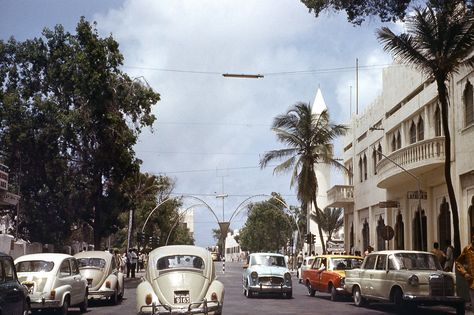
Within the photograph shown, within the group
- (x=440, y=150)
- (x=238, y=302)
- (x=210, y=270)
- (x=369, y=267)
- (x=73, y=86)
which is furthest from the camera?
(x=73, y=86)

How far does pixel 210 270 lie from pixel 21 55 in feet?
82.3

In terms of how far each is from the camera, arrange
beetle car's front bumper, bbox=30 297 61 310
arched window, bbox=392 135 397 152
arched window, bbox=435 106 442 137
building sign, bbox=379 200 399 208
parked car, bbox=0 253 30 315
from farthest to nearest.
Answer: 1. arched window, bbox=392 135 397 152
2. building sign, bbox=379 200 399 208
3. arched window, bbox=435 106 442 137
4. beetle car's front bumper, bbox=30 297 61 310
5. parked car, bbox=0 253 30 315

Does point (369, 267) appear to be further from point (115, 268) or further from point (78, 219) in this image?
point (78, 219)

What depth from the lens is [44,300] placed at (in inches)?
667

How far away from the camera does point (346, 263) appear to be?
25141mm

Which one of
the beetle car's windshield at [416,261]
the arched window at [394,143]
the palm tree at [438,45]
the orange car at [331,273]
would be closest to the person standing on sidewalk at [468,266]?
the beetle car's windshield at [416,261]

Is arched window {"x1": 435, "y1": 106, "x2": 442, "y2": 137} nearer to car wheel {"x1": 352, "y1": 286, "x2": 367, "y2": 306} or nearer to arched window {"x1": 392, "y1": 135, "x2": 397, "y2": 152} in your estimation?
arched window {"x1": 392, "y1": 135, "x2": 397, "y2": 152}

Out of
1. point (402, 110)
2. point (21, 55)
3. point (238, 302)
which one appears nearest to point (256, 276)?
point (238, 302)

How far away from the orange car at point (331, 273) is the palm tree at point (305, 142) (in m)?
16.5

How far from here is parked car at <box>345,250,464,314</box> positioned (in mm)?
18328

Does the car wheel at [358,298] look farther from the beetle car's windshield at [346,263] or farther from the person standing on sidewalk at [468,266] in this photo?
the person standing on sidewalk at [468,266]

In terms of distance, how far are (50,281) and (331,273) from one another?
10878 mm

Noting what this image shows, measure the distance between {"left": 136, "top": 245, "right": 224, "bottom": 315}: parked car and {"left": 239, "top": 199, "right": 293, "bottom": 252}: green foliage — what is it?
7776 cm

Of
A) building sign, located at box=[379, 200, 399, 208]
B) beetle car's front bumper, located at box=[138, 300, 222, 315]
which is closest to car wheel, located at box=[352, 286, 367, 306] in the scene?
beetle car's front bumper, located at box=[138, 300, 222, 315]
